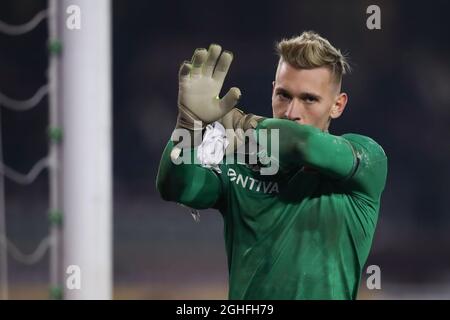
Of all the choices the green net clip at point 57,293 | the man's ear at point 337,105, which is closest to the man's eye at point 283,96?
the man's ear at point 337,105

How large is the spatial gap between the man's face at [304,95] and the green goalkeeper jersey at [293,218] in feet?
0.31

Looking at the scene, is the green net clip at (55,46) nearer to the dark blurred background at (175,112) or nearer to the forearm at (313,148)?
the dark blurred background at (175,112)

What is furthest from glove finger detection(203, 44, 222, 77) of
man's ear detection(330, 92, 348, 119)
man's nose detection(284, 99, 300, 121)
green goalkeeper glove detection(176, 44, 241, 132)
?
man's ear detection(330, 92, 348, 119)

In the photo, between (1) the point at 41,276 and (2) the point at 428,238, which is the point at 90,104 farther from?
(2) the point at 428,238

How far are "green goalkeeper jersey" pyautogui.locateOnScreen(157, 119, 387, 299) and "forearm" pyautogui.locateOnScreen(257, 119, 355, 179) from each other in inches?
0.5

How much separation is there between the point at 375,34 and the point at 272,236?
0.90m

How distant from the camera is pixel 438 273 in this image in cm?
214

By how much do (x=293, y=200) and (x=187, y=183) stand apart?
205mm

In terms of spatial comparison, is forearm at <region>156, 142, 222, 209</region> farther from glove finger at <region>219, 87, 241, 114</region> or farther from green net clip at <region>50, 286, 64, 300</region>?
→ green net clip at <region>50, 286, 64, 300</region>

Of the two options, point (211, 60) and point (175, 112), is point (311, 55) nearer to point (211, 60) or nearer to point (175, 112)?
point (211, 60)

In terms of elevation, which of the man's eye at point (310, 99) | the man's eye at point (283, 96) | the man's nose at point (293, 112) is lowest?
the man's nose at point (293, 112)

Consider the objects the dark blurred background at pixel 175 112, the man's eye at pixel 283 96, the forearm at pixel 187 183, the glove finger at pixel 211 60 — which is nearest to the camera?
the glove finger at pixel 211 60

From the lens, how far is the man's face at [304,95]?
145 centimetres

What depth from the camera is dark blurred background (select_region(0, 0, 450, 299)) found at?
2.06 metres
